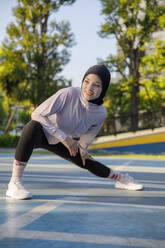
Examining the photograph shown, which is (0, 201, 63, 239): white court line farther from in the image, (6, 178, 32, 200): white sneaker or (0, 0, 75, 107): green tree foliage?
(0, 0, 75, 107): green tree foliage

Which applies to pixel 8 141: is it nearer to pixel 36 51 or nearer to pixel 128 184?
pixel 36 51

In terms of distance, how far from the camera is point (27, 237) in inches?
83.0

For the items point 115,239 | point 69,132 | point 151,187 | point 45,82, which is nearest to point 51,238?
point 115,239

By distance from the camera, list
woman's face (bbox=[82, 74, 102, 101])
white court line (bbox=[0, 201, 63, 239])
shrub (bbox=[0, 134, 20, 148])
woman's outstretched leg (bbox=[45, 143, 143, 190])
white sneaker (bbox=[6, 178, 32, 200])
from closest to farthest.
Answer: white court line (bbox=[0, 201, 63, 239]), white sneaker (bbox=[6, 178, 32, 200]), woman's face (bbox=[82, 74, 102, 101]), woman's outstretched leg (bbox=[45, 143, 143, 190]), shrub (bbox=[0, 134, 20, 148])

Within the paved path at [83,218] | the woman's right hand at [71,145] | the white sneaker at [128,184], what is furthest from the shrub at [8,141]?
the woman's right hand at [71,145]

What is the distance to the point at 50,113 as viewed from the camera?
3.39 metres

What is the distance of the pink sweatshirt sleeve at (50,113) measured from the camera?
3.38 metres

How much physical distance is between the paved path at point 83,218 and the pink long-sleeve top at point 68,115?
0.59m

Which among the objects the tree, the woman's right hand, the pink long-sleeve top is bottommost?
the woman's right hand

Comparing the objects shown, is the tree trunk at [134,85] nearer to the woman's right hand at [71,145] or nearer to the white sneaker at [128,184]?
the white sneaker at [128,184]

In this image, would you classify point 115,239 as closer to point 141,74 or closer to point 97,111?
point 97,111


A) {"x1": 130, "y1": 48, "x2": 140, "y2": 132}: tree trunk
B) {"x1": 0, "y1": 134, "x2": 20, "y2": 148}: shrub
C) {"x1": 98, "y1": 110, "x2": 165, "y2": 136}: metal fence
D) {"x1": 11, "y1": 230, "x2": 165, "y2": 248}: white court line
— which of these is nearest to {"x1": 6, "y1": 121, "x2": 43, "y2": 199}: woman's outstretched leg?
{"x1": 11, "y1": 230, "x2": 165, "y2": 248}: white court line

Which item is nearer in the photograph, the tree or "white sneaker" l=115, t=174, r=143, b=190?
"white sneaker" l=115, t=174, r=143, b=190

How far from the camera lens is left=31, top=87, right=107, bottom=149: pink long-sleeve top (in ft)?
11.2
